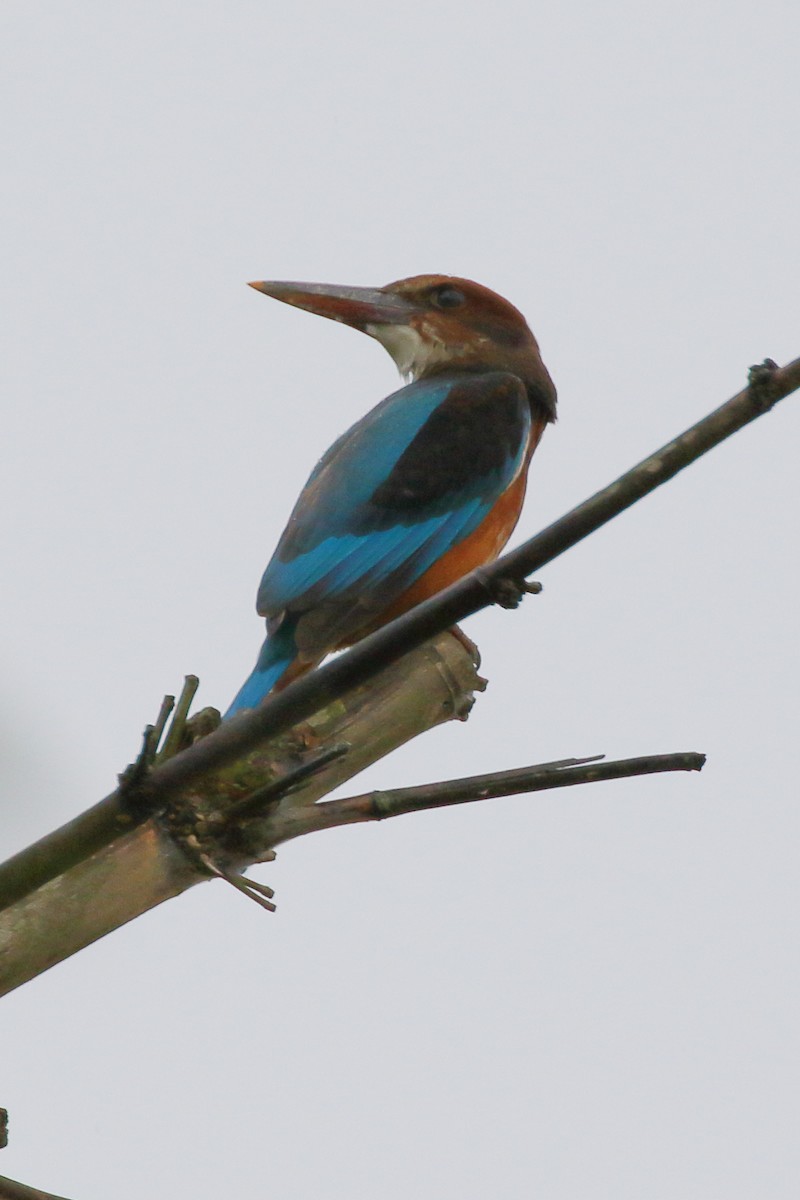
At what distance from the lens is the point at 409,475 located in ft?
15.0

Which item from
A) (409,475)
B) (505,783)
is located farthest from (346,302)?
(505,783)

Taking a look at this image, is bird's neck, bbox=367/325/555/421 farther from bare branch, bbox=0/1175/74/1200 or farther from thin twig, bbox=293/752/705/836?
bare branch, bbox=0/1175/74/1200

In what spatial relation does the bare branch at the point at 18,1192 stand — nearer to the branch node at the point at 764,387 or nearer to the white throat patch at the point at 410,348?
the branch node at the point at 764,387

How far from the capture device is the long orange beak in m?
5.54

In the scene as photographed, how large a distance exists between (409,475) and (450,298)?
1259 millimetres

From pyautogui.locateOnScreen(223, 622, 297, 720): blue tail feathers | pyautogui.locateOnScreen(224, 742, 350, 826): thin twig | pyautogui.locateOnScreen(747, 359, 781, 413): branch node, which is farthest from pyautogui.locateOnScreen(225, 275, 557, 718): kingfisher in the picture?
pyautogui.locateOnScreen(747, 359, 781, 413): branch node

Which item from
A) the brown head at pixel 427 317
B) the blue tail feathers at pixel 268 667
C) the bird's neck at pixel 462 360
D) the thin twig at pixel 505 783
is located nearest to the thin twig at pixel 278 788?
the thin twig at pixel 505 783

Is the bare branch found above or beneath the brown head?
beneath

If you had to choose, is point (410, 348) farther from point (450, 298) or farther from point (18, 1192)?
point (18, 1192)

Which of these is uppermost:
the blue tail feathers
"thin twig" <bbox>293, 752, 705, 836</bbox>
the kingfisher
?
the kingfisher

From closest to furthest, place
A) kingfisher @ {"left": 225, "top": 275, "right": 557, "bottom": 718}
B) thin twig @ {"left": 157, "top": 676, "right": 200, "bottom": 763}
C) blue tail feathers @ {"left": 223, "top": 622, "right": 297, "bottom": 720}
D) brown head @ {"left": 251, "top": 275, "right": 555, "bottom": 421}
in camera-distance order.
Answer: thin twig @ {"left": 157, "top": 676, "right": 200, "bottom": 763}, blue tail feathers @ {"left": 223, "top": 622, "right": 297, "bottom": 720}, kingfisher @ {"left": 225, "top": 275, "right": 557, "bottom": 718}, brown head @ {"left": 251, "top": 275, "right": 555, "bottom": 421}

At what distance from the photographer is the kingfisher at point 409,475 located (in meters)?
4.12

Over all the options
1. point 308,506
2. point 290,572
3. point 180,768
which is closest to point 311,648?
point 290,572

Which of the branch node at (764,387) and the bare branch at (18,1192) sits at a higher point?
the branch node at (764,387)
